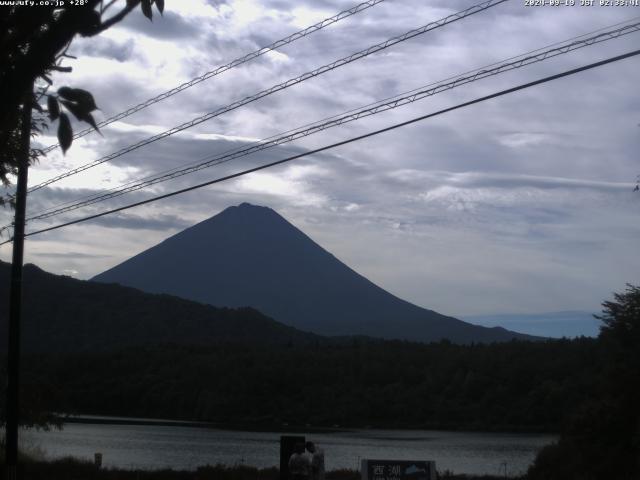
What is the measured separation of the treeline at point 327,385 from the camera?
73.3 meters

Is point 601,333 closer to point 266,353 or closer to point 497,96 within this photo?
point 497,96

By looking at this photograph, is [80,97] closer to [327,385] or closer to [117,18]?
[117,18]

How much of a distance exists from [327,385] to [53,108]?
279ft

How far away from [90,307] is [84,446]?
276 feet

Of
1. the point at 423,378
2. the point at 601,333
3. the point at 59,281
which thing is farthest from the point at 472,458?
the point at 59,281

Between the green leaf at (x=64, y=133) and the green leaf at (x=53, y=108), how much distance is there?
0.03 meters

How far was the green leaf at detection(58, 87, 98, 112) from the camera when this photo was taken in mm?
4992

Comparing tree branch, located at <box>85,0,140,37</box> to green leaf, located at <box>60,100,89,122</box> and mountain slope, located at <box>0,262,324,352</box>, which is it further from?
mountain slope, located at <box>0,262,324,352</box>

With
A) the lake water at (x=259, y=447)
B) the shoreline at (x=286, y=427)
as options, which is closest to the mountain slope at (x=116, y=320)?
the shoreline at (x=286, y=427)

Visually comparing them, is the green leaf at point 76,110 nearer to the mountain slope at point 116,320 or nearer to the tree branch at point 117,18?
the tree branch at point 117,18

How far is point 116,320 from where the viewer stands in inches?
5295

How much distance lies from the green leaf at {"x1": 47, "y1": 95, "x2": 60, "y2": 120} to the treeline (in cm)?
6540

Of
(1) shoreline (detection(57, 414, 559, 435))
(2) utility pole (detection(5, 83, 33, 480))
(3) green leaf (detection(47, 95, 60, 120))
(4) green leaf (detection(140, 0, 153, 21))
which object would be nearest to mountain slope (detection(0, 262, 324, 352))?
(1) shoreline (detection(57, 414, 559, 435))

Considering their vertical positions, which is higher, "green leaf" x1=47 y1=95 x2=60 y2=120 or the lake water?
"green leaf" x1=47 y1=95 x2=60 y2=120
